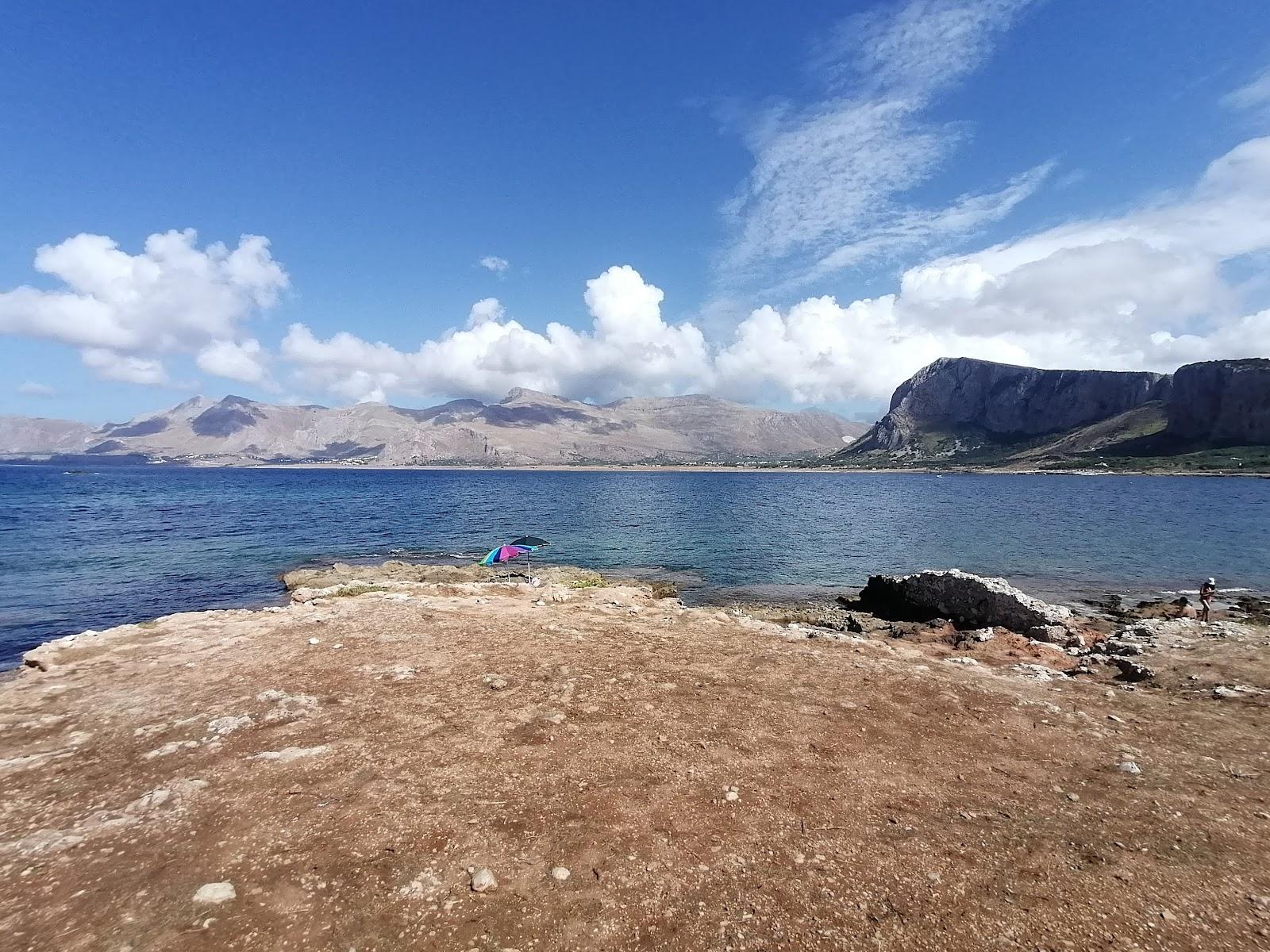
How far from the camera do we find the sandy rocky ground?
24.7 ft

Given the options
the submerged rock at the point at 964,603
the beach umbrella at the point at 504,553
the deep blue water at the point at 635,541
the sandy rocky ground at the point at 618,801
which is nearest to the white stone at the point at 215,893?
the sandy rocky ground at the point at 618,801

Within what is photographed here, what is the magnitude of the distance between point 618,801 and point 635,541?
52880 millimetres

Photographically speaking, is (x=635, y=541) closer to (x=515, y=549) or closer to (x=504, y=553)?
(x=515, y=549)

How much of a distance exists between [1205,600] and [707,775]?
31.7m

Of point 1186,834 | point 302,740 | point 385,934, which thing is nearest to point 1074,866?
point 1186,834

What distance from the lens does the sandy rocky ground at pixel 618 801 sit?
24.7ft

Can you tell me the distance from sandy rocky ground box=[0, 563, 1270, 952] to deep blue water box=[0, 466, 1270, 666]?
19174 mm

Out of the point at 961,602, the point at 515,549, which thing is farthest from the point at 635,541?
the point at 961,602

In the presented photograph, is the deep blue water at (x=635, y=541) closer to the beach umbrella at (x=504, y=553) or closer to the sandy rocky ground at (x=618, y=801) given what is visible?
the beach umbrella at (x=504, y=553)

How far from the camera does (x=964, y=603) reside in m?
26.8

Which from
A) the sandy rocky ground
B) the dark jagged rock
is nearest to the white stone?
the sandy rocky ground

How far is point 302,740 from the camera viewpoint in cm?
1220

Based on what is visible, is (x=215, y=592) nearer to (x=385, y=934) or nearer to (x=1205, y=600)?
(x=385, y=934)

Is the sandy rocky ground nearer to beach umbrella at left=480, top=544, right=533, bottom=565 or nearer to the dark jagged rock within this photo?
the dark jagged rock
